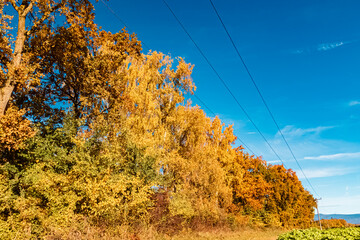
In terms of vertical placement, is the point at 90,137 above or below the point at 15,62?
below

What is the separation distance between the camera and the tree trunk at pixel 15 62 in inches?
384

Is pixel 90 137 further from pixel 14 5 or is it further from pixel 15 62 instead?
pixel 14 5

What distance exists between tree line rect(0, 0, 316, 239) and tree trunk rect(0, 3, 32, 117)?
1.8 inches

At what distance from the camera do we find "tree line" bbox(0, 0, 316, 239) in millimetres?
9703

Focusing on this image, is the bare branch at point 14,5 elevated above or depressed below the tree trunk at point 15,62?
above

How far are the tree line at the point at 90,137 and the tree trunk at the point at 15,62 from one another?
45 millimetres

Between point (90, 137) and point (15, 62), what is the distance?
16.1 ft

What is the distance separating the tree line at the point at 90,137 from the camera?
970cm

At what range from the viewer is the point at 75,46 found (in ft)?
44.6

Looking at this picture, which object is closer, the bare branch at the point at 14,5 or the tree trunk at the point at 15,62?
the tree trunk at the point at 15,62

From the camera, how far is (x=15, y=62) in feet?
33.7

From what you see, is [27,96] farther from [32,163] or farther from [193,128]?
[193,128]

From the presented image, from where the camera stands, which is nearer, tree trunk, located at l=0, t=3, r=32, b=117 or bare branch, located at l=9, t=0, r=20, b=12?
tree trunk, located at l=0, t=3, r=32, b=117


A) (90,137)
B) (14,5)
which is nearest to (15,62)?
(14,5)
